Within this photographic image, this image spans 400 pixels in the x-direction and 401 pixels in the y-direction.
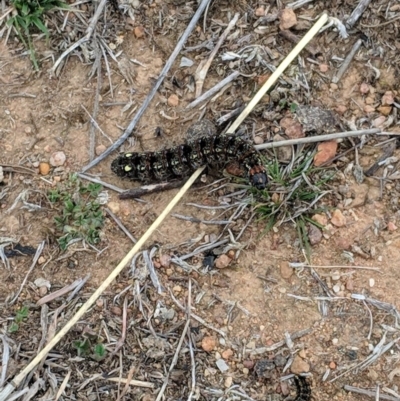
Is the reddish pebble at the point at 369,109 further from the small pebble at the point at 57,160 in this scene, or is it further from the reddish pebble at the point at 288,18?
the small pebble at the point at 57,160

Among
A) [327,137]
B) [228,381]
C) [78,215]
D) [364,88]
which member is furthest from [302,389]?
[364,88]

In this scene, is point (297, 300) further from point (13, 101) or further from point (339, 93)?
point (13, 101)

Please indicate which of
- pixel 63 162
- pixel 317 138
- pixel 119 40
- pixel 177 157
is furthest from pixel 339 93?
pixel 63 162

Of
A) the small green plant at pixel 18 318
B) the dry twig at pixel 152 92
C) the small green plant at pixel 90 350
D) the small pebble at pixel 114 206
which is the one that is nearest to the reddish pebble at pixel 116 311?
the small green plant at pixel 90 350

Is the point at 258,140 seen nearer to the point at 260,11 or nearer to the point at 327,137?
the point at 327,137

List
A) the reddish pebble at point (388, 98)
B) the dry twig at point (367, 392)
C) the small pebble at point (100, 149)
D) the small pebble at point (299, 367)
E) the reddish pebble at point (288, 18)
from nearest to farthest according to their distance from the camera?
the dry twig at point (367, 392), the small pebble at point (299, 367), the reddish pebble at point (388, 98), the reddish pebble at point (288, 18), the small pebble at point (100, 149)

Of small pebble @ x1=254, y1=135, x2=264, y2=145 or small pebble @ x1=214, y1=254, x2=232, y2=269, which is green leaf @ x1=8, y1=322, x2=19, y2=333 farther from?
small pebble @ x1=254, y1=135, x2=264, y2=145

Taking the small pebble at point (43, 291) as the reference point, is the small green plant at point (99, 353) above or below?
below
